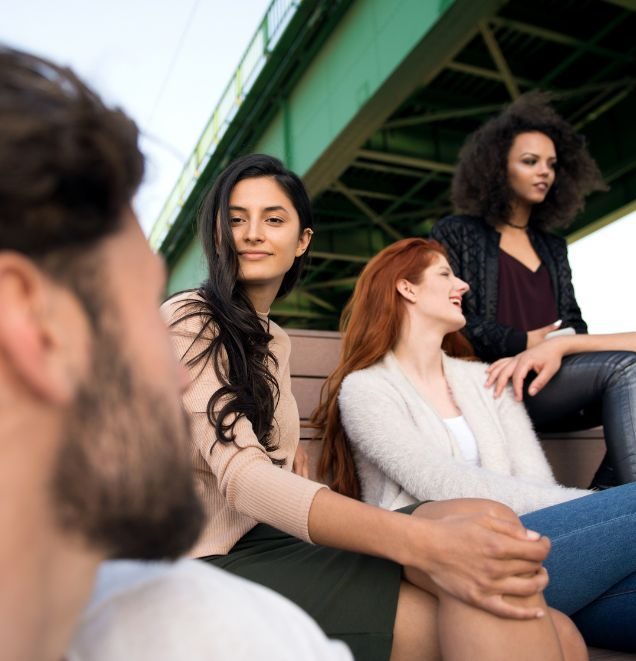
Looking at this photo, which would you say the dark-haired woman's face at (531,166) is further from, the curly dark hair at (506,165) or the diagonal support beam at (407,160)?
the diagonal support beam at (407,160)

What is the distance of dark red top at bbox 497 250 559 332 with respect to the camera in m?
3.12

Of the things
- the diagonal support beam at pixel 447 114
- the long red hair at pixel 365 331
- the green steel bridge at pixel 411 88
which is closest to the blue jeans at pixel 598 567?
the long red hair at pixel 365 331

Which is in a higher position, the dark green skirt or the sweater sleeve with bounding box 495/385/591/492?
the sweater sleeve with bounding box 495/385/591/492

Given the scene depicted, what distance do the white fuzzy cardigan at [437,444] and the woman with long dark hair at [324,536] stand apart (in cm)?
39

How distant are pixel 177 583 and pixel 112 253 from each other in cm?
35

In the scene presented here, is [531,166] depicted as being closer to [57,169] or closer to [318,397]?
[318,397]

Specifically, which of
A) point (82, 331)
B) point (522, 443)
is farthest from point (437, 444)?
point (82, 331)

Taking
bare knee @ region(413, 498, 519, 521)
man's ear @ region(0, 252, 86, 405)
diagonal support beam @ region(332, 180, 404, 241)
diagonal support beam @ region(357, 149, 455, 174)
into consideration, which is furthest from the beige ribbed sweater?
diagonal support beam @ region(332, 180, 404, 241)

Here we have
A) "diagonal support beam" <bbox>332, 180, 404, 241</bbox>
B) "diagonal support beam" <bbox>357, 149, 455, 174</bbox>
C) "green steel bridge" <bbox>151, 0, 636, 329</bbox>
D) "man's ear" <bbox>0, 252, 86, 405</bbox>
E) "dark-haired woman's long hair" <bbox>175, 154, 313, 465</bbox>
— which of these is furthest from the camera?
"diagonal support beam" <bbox>332, 180, 404, 241</bbox>

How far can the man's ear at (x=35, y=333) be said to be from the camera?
51 centimetres

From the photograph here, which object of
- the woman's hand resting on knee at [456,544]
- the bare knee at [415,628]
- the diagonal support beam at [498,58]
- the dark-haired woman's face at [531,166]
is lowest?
the bare knee at [415,628]

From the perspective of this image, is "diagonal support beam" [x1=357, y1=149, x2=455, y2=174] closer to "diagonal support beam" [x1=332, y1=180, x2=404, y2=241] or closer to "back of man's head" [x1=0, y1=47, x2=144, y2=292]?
"diagonal support beam" [x1=332, y1=180, x2=404, y2=241]

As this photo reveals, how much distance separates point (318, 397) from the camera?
9.57 feet

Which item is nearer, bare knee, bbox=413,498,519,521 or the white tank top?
bare knee, bbox=413,498,519,521
